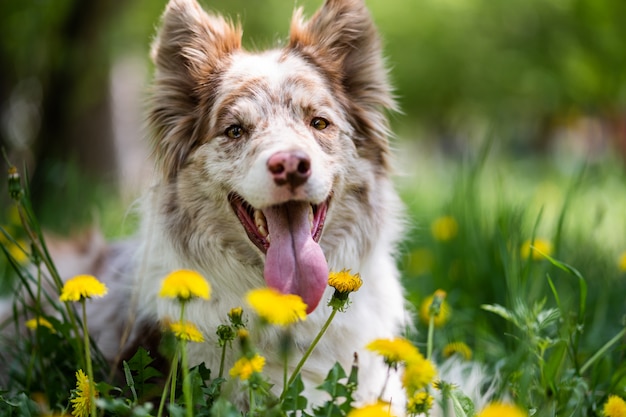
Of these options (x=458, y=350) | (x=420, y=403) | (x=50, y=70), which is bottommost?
(x=458, y=350)

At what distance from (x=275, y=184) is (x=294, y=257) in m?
0.31

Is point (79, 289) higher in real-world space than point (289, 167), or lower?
lower

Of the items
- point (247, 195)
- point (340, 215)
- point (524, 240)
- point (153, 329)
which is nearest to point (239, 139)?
point (247, 195)

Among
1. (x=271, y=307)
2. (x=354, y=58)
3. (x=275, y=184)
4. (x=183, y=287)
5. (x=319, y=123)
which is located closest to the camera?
(x=271, y=307)

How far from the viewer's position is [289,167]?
262 cm

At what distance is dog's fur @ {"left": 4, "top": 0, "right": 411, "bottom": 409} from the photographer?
2.82 metres

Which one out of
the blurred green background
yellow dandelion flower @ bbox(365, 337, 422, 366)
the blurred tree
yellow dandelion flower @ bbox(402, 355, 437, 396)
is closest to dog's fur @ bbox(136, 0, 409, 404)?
the blurred green background

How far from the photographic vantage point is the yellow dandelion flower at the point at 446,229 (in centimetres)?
440

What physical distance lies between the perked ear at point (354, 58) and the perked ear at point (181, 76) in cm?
43

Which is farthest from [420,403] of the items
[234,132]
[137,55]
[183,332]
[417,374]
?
[137,55]

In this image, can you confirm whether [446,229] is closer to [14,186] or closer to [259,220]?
[259,220]

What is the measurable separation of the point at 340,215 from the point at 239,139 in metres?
0.59

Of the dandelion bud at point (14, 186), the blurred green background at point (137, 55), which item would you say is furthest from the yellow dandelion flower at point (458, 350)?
the dandelion bud at point (14, 186)

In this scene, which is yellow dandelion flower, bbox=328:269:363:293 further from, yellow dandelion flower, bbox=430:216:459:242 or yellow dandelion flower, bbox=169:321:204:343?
yellow dandelion flower, bbox=430:216:459:242
